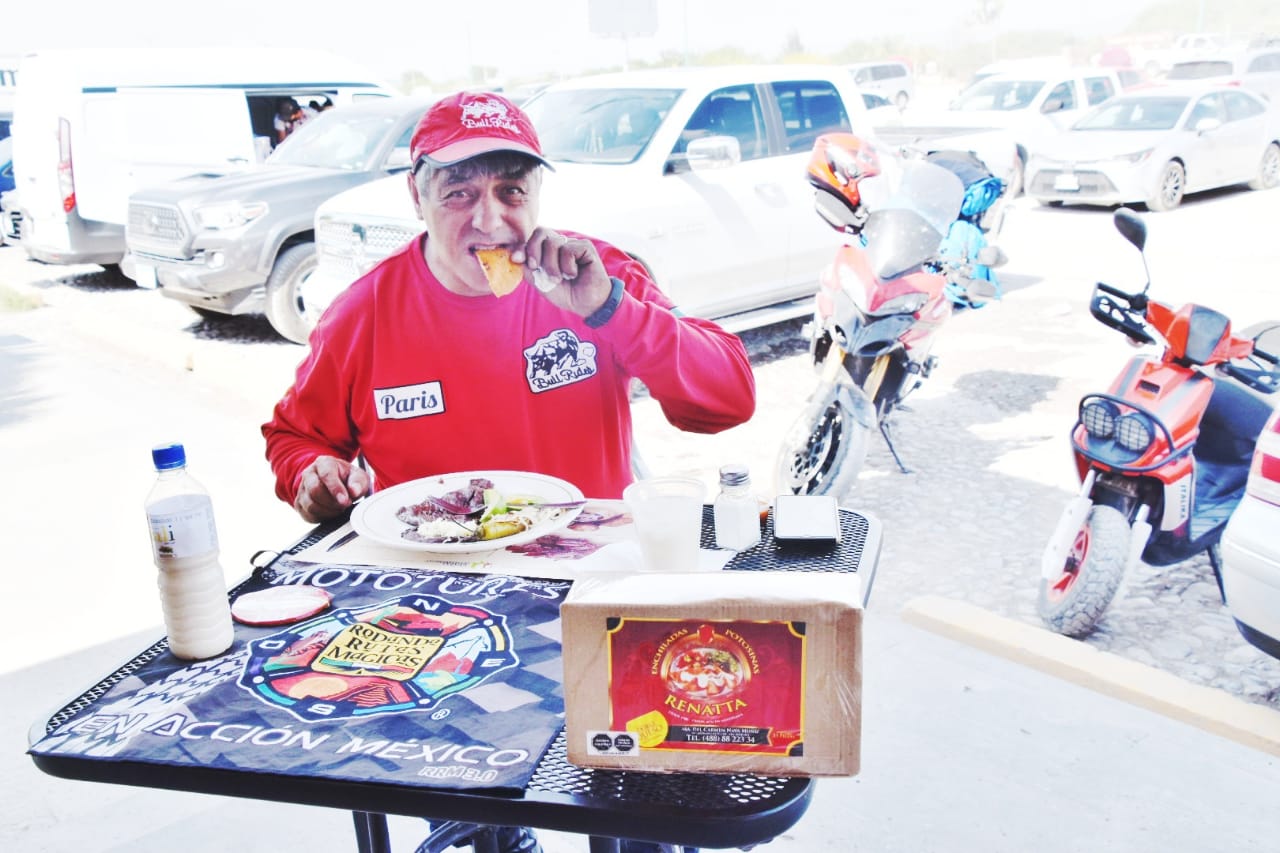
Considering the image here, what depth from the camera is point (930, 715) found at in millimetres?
3250

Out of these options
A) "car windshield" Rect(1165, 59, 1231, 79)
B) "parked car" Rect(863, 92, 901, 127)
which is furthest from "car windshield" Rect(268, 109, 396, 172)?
"car windshield" Rect(1165, 59, 1231, 79)

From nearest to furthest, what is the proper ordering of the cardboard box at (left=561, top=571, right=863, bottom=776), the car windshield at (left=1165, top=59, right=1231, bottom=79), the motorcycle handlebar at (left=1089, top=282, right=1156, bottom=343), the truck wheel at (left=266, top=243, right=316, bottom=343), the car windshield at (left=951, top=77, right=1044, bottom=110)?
the cardboard box at (left=561, top=571, right=863, bottom=776) < the motorcycle handlebar at (left=1089, top=282, right=1156, bottom=343) < the truck wheel at (left=266, top=243, right=316, bottom=343) < the car windshield at (left=951, top=77, right=1044, bottom=110) < the car windshield at (left=1165, top=59, right=1231, bottom=79)

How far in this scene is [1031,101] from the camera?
16609 mm

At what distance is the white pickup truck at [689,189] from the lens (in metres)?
6.66

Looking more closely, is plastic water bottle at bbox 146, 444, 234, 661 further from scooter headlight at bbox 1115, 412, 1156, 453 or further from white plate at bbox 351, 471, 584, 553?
scooter headlight at bbox 1115, 412, 1156, 453

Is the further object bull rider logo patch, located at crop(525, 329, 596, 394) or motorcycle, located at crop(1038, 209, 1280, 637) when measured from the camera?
motorcycle, located at crop(1038, 209, 1280, 637)

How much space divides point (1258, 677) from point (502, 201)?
296 centimetres

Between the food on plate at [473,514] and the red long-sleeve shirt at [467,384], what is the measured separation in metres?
0.30

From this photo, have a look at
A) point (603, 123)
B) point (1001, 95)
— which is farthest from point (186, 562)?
point (1001, 95)

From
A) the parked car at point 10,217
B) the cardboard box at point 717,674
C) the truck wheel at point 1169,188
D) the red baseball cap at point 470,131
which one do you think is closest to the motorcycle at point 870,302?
the red baseball cap at point 470,131

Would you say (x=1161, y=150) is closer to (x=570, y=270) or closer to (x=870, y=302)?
(x=870, y=302)

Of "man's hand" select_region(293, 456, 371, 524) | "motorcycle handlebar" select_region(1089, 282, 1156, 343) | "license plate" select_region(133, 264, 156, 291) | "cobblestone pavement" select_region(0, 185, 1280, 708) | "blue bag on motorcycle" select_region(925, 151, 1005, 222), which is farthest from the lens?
"license plate" select_region(133, 264, 156, 291)

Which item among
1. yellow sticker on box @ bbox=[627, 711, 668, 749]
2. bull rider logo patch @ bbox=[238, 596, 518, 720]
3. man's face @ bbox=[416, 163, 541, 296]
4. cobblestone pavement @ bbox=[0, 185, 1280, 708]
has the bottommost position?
cobblestone pavement @ bbox=[0, 185, 1280, 708]

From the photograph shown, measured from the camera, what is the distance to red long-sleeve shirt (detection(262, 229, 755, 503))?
2406 mm
